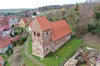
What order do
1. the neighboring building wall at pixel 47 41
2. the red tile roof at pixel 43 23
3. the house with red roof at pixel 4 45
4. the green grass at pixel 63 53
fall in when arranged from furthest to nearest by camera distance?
the house with red roof at pixel 4 45 < the neighboring building wall at pixel 47 41 < the red tile roof at pixel 43 23 < the green grass at pixel 63 53

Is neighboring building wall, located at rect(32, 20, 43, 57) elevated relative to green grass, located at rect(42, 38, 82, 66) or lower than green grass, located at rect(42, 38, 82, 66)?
elevated

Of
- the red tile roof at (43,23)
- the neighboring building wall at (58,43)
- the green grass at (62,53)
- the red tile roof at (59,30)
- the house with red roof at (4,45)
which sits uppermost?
the red tile roof at (43,23)

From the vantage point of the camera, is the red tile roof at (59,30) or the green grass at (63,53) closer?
the green grass at (63,53)

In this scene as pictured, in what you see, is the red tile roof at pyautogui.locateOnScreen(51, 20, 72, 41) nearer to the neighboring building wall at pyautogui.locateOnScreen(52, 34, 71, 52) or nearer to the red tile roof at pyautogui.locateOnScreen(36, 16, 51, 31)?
the neighboring building wall at pyautogui.locateOnScreen(52, 34, 71, 52)

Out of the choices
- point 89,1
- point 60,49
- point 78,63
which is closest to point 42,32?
point 60,49

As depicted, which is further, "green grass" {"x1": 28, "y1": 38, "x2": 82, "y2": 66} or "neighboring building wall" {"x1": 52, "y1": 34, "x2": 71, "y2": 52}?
"neighboring building wall" {"x1": 52, "y1": 34, "x2": 71, "y2": 52}

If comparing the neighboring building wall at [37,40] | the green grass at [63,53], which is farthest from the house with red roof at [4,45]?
the green grass at [63,53]

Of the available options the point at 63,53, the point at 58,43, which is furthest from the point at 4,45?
the point at 63,53

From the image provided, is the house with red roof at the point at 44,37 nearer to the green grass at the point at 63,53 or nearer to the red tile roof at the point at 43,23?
the red tile roof at the point at 43,23

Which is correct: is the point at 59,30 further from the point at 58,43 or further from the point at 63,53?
the point at 63,53

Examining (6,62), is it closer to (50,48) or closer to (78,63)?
(50,48)

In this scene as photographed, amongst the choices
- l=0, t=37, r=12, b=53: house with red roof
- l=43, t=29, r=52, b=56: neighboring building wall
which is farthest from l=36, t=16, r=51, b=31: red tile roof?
l=0, t=37, r=12, b=53: house with red roof

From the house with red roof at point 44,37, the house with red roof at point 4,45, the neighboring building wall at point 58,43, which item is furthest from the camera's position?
the house with red roof at point 4,45
